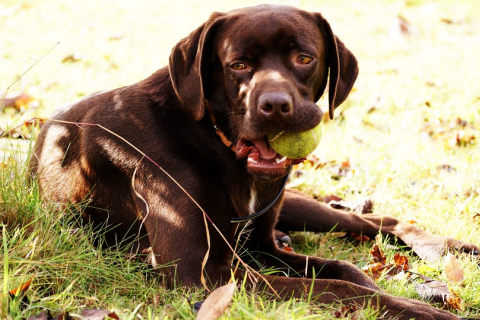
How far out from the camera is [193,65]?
11.0 feet

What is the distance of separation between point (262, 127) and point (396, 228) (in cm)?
169

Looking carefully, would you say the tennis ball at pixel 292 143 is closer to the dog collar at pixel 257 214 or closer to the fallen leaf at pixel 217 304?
the dog collar at pixel 257 214

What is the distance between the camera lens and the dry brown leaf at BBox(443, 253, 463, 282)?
3.52 metres

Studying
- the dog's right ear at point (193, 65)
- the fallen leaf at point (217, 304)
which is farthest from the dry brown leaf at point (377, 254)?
the fallen leaf at point (217, 304)

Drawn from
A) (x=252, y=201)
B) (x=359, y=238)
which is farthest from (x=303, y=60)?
(x=359, y=238)

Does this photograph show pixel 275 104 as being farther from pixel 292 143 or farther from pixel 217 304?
pixel 217 304

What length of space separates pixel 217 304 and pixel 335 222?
82.3 inches

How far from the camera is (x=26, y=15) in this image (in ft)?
36.6

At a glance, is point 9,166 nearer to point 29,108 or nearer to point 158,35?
point 29,108

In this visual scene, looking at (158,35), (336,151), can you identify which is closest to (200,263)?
(336,151)

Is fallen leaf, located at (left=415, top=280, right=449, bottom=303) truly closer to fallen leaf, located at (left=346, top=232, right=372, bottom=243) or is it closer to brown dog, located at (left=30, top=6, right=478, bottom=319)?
brown dog, located at (left=30, top=6, right=478, bottom=319)

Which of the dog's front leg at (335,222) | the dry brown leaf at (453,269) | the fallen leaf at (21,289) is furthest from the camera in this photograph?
the dog's front leg at (335,222)

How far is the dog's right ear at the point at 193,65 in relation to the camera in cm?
328

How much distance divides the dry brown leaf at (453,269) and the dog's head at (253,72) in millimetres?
1144
